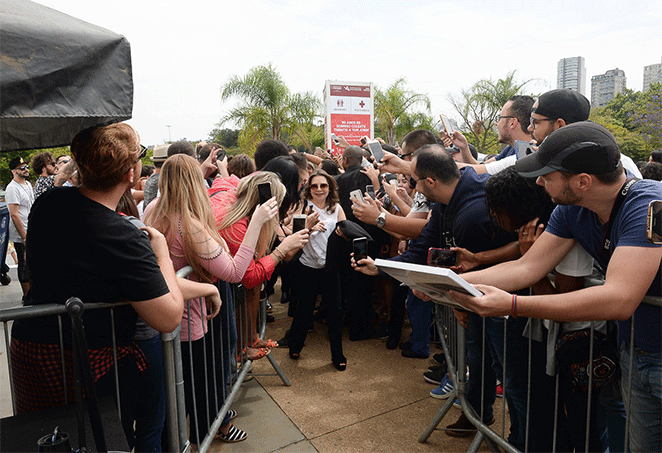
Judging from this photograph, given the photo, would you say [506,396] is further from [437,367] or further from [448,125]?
[448,125]

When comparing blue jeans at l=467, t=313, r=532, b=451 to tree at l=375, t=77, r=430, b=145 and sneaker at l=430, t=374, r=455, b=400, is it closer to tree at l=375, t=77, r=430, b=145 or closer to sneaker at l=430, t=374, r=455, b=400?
sneaker at l=430, t=374, r=455, b=400

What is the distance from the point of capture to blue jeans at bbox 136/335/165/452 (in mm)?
2367

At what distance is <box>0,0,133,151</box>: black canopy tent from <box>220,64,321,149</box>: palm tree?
80.5 ft

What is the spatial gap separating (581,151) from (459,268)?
1146mm

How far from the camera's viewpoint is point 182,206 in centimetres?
280

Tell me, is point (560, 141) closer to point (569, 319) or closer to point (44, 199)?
point (569, 319)

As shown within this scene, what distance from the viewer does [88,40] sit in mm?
1680

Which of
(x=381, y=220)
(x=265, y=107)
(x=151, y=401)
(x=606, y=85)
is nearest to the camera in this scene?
(x=151, y=401)

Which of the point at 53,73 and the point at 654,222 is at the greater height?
the point at 53,73

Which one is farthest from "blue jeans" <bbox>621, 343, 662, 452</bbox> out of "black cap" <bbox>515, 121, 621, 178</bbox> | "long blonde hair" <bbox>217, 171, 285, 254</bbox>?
"long blonde hair" <bbox>217, 171, 285, 254</bbox>

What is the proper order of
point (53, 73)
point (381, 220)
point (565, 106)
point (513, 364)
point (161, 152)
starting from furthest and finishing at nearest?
point (161, 152) < point (381, 220) < point (565, 106) < point (513, 364) < point (53, 73)

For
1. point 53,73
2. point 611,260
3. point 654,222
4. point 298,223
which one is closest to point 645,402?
point 611,260

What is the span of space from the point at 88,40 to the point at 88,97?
218 millimetres

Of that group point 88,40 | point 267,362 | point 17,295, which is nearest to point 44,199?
point 88,40
